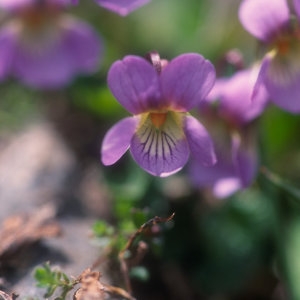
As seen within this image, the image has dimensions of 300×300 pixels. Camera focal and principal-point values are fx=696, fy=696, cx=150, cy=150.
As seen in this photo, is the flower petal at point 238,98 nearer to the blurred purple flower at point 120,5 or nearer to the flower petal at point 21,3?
the blurred purple flower at point 120,5

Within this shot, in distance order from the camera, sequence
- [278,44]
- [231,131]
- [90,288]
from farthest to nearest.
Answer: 1. [231,131]
2. [278,44]
3. [90,288]

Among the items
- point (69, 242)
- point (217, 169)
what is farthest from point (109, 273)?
point (217, 169)

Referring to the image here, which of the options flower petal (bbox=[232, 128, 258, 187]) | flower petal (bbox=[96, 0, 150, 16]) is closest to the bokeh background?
flower petal (bbox=[232, 128, 258, 187])

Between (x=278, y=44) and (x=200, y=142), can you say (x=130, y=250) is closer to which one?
(x=200, y=142)

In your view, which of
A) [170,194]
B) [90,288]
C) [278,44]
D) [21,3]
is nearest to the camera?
[90,288]

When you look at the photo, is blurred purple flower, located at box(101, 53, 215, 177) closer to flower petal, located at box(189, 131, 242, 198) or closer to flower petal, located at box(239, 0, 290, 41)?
flower petal, located at box(239, 0, 290, 41)

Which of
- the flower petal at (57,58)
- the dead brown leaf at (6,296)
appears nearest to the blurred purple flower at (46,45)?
the flower petal at (57,58)

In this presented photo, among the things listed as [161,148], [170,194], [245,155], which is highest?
[161,148]

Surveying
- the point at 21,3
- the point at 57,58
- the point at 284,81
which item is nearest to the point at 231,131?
the point at 284,81
